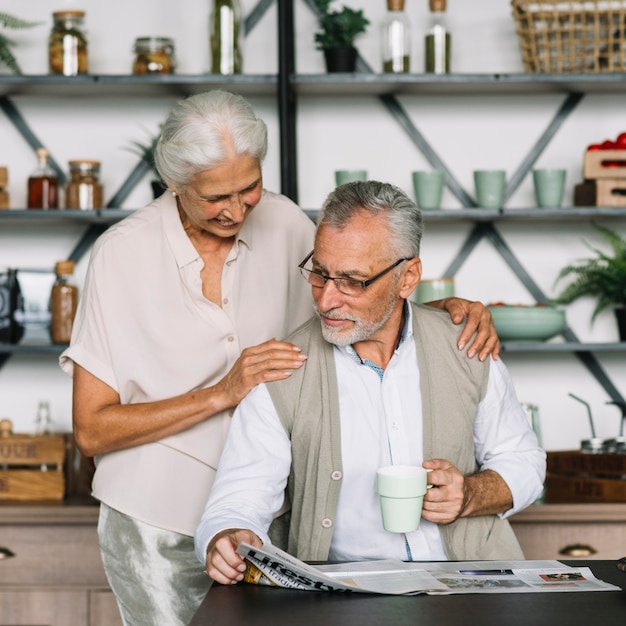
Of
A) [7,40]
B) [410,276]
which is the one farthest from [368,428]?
[7,40]

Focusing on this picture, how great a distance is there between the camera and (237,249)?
95.2 inches

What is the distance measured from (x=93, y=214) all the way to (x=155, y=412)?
1464mm

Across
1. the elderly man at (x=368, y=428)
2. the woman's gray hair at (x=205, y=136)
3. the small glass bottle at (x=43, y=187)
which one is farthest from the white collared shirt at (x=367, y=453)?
the small glass bottle at (x=43, y=187)

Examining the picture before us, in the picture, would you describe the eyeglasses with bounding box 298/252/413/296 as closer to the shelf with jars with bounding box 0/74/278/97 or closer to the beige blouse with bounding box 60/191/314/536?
the beige blouse with bounding box 60/191/314/536

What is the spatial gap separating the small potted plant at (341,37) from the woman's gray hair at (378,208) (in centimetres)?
148

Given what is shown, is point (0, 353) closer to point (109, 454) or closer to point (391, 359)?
point (109, 454)

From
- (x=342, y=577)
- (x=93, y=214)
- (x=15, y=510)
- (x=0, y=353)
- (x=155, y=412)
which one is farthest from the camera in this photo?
(x=0, y=353)

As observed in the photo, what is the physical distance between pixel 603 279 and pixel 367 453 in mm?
1921

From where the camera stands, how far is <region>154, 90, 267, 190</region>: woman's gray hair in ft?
7.09

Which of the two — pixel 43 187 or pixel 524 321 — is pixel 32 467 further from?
pixel 524 321

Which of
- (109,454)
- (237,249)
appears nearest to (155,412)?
(109,454)

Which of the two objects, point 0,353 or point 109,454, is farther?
point 0,353

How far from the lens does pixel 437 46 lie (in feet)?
11.8

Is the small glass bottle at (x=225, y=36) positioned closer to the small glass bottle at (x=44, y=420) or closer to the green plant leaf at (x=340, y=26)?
the green plant leaf at (x=340, y=26)
